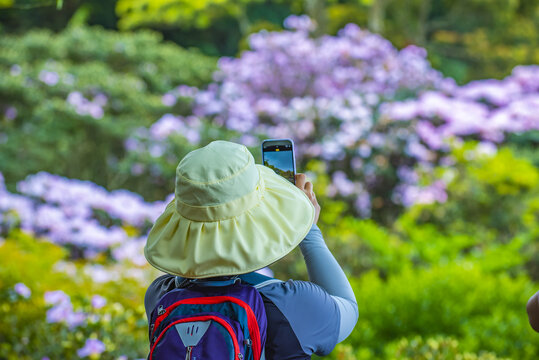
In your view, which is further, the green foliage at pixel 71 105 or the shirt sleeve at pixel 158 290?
the green foliage at pixel 71 105

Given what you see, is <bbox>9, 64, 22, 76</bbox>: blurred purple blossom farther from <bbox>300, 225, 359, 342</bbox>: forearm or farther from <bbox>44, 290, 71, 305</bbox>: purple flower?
<bbox>300, 225, 359, 342</bbox>: forearm

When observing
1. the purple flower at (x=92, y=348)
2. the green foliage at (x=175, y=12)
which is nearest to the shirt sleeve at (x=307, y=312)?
the purple flower at (x=92, y=348)

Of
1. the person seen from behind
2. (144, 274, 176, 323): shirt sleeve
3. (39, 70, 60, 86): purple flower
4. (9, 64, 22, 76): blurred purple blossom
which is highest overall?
the person seen from behind

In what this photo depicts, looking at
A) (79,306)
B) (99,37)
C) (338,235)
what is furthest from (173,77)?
(79,306)

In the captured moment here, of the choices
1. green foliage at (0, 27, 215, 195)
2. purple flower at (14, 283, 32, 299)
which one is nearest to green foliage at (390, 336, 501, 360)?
purple flower at (14, 283, 32, 299)

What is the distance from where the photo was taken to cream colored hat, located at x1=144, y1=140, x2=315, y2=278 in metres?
0.98

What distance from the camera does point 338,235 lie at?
3.68 metres

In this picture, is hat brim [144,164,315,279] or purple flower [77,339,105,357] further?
purple flower [77,339,105,357]

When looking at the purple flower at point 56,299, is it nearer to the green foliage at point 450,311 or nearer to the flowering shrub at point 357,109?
the green foliage at point 450,311

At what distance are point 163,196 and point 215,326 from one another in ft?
13.0

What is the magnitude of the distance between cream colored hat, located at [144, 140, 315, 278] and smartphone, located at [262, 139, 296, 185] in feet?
0.61

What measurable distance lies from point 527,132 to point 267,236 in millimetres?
5165

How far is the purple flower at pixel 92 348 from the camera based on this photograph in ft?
6.33

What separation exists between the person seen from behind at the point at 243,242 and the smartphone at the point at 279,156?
0.57 feet
